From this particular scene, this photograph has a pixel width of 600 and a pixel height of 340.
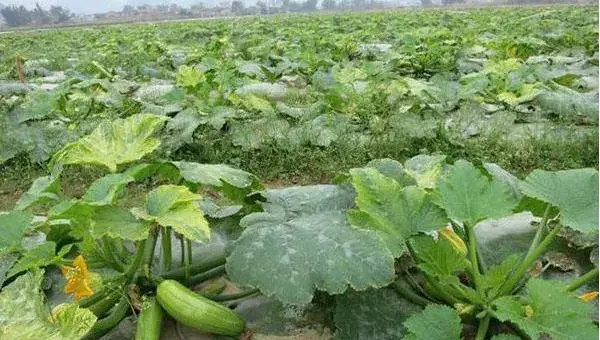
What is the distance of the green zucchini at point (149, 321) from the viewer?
2.18 meters

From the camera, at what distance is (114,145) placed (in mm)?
2643

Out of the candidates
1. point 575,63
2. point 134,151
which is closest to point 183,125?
point 134,151

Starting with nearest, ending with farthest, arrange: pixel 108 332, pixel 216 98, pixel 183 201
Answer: pixel 183 201 → pixel 108 332 → pixel 216 98

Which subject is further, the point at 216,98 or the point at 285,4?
the point at 285,4

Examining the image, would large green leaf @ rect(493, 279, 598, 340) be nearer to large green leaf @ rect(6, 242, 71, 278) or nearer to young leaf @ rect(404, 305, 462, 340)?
young leaf @ rect(404, 305, 462, 340)

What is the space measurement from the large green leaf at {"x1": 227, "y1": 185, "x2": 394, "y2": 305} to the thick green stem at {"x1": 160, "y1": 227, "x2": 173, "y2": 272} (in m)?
0.40

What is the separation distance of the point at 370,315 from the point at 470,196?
0.51 meters

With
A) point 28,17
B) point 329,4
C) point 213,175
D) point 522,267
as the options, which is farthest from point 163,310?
point 329,4

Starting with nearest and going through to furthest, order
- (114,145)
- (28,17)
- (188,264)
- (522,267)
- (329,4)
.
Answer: (522,267)
(188,264)
(114,145)
(28,17)
(329,4)

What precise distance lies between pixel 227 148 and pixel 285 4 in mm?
103476

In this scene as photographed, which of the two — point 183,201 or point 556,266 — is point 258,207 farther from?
point 556,266

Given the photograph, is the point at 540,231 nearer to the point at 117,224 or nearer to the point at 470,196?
the point at 470,196

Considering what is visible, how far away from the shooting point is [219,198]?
4.24 meters

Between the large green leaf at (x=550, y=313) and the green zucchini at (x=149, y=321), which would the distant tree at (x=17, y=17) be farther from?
the large green leaf at (x=550, y=313)
